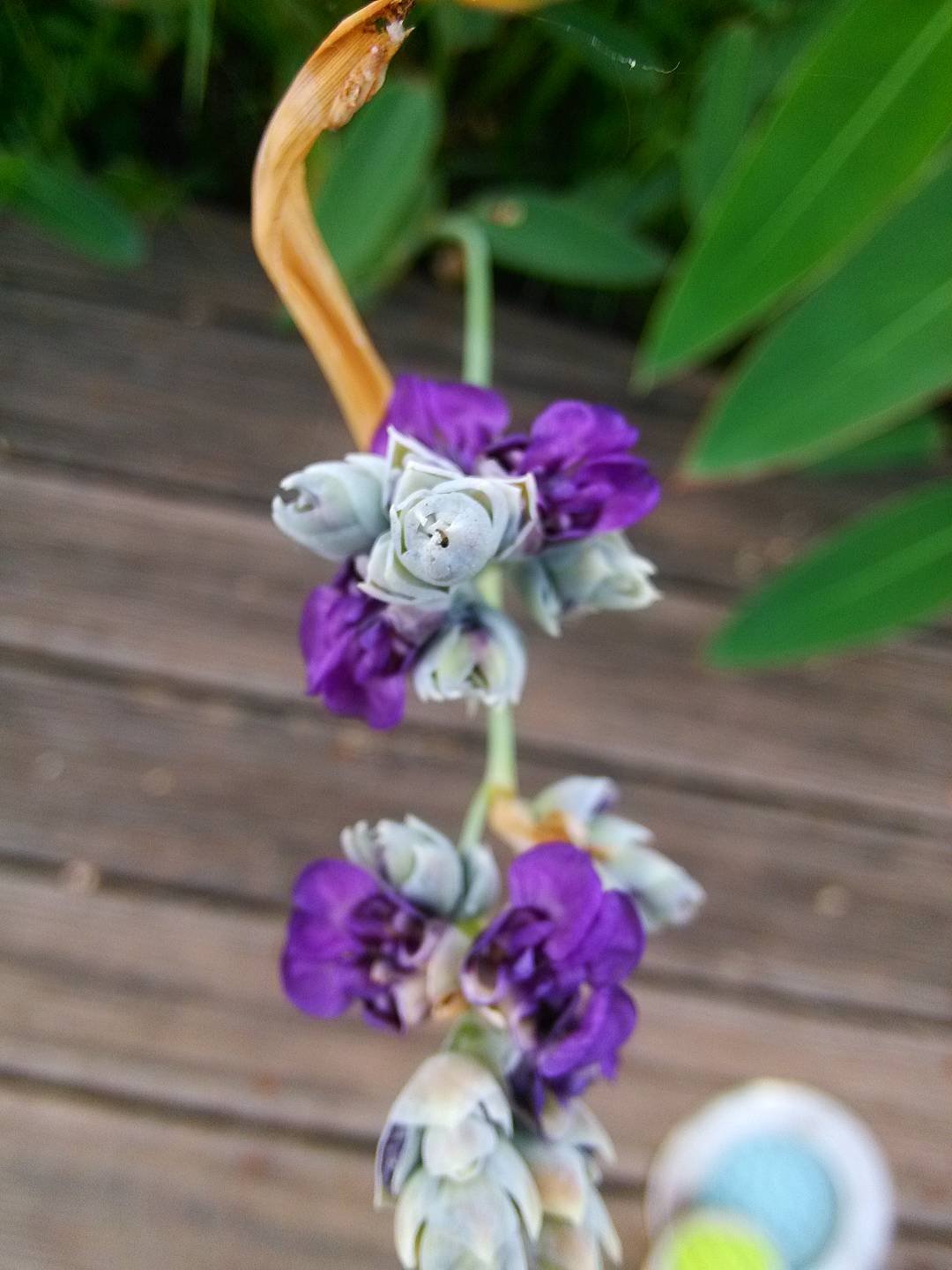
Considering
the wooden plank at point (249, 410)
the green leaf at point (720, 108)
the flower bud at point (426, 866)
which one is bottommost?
the wooden plank at point (249, 410)

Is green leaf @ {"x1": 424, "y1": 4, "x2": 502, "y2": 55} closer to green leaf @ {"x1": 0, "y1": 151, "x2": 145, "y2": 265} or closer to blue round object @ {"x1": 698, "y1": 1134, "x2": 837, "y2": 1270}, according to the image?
green leaf @ {"x1": 0, "y1": 151, "x2": 145, "y2": 265}

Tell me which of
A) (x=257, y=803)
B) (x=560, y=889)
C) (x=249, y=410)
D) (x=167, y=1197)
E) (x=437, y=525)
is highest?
(x=437, y=525)

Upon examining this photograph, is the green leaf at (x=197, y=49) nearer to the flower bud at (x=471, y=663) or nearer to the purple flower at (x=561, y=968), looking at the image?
the flower bud at (x=471, y=663)

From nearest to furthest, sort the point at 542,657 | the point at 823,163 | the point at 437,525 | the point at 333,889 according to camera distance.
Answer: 1. the point at 437,525
2. the point at 333,889
3. the point at 823,163
4. the point at 542,657

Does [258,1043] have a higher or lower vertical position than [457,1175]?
lower

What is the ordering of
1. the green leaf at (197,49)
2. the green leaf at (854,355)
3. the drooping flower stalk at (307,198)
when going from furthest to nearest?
1. the green leaf at (854,355)
2. the green leaf at (197,49)
3. the drooping flower stalk at (307,198)

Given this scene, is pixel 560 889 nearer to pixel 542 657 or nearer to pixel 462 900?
pixel 462 900

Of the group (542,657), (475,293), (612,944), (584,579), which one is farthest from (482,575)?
(542,657)

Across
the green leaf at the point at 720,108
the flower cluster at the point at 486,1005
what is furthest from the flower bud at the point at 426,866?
the green leaf at the point at 720,108
